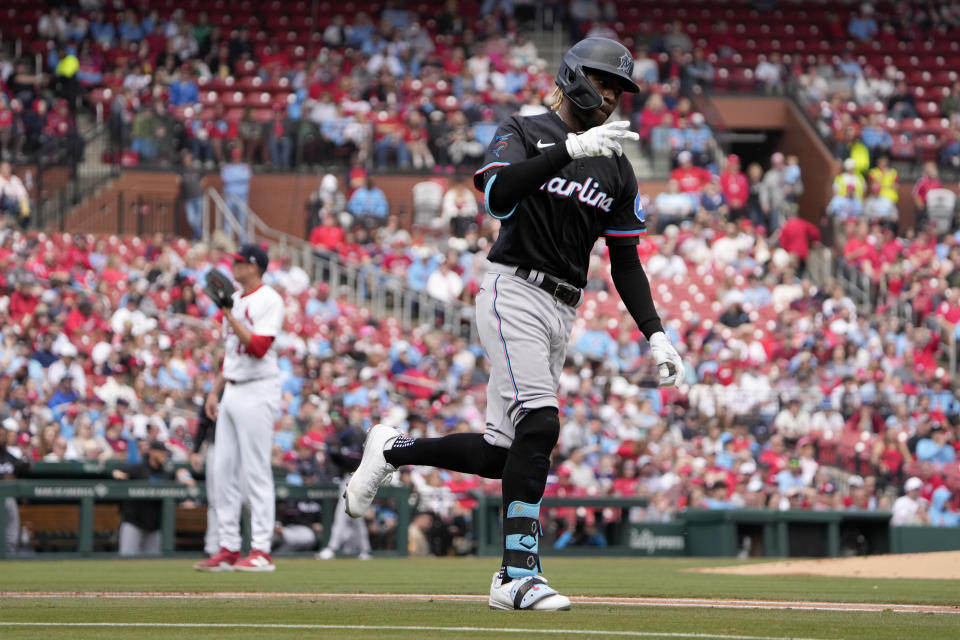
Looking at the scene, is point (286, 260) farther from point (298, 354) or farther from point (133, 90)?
point (133, 90)

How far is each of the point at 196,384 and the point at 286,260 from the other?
398 cm

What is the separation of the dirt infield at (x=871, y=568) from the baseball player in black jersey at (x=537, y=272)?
4.76m

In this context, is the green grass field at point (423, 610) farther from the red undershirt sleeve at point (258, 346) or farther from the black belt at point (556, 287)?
the red undershirt sleeve at point (258, 346)

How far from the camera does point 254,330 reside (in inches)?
402

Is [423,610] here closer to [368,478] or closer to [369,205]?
[368,478]

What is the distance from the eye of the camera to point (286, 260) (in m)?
21.5

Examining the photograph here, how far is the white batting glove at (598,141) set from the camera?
6090 millimetres

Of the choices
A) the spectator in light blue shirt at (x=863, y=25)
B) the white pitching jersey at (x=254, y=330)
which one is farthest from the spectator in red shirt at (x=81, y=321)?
the spectator in light blue shirt at (x=863, y=25)

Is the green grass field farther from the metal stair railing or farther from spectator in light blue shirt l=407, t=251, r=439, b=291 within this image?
spectator in light blue shirt l=407, t=251, r=439, b=291

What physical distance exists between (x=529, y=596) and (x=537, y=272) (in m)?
1.34

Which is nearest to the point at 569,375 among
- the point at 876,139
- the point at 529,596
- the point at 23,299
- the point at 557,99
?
the point at 23,299

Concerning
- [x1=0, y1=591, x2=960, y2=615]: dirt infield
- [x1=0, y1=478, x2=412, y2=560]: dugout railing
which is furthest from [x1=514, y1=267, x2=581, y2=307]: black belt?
[x1=0, y1=478, x2=412, y2=560]: dugout railing

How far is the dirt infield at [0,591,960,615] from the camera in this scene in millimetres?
6957

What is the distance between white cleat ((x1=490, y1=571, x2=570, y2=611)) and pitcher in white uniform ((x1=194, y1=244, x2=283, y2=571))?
433 centimetres
